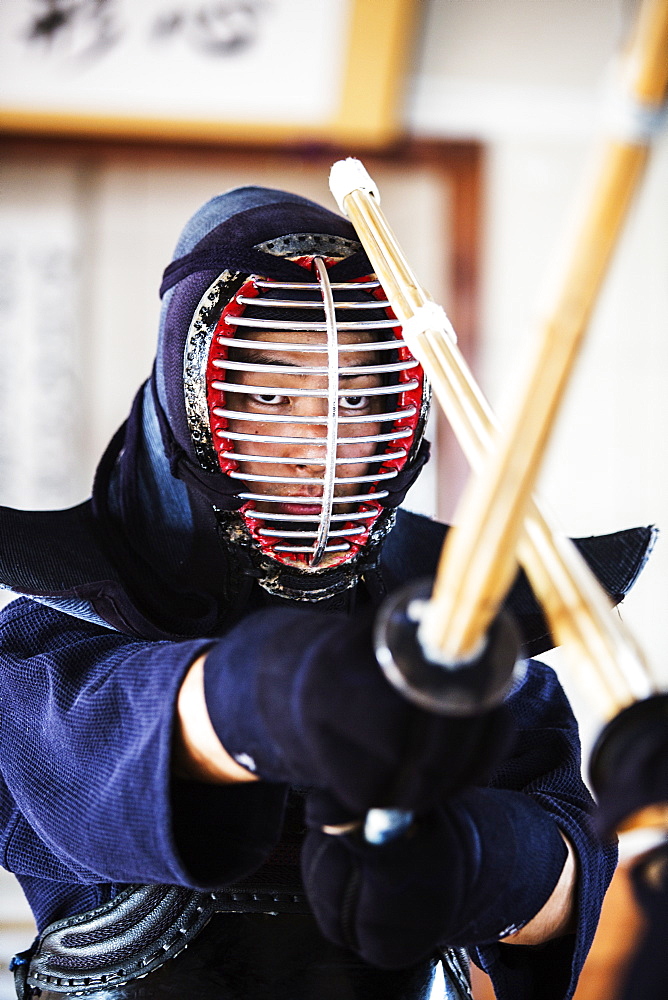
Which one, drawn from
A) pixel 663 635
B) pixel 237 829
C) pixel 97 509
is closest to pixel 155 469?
pixel 97 509

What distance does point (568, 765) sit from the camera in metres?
1.14

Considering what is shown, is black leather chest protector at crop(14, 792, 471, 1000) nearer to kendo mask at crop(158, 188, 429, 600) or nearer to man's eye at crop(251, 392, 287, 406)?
kendo mask at crop(158, 188, 429, 600)

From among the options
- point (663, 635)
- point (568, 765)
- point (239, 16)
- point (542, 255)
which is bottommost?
point (663, 635)

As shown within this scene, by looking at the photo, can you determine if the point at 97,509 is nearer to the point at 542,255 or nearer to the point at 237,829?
the point at 237,829

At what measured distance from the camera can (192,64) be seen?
254cm

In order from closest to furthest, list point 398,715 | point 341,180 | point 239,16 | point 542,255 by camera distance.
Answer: point 398,715 < point 341,180 < point 239,16 < point 542,255

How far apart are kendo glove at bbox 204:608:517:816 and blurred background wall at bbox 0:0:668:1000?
188 cm

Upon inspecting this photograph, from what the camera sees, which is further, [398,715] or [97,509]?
[97,509]

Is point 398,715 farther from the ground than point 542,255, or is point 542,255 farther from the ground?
point 542,255

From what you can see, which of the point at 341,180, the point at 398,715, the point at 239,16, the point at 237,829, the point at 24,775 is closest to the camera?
the point at 398,715

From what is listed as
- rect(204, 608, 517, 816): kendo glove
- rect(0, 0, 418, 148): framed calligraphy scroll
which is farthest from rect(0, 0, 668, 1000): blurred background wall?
rect(204, 608, 517, 816): kendo glove

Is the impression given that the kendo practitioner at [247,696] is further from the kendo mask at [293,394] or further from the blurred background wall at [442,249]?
the blurred background wall at [442,249]

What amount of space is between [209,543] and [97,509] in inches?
5.5

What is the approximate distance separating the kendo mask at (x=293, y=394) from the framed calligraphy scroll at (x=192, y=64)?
1.63 metres
